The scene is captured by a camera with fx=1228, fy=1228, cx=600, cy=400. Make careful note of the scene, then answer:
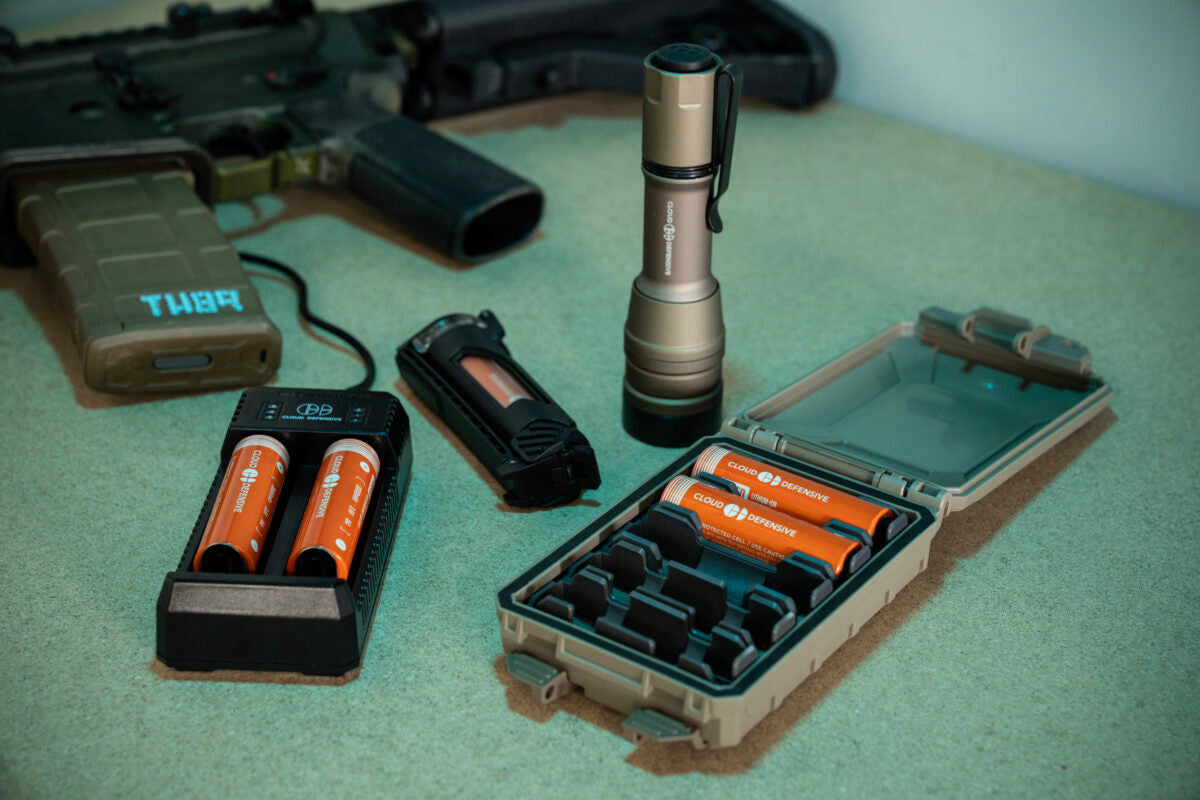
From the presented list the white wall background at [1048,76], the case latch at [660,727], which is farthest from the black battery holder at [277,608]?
the white wall background at [1048,76]

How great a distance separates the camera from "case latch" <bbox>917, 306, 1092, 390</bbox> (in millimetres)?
1865

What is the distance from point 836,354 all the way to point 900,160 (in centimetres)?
87

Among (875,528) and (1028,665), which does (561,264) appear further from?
(1028,665)

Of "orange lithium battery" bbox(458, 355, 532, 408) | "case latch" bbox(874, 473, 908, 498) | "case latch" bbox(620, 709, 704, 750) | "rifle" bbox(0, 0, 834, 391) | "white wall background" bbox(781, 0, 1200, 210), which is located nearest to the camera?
"case latch" bbox(620, 709, 704, 750)

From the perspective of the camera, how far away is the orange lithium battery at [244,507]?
1.46 m

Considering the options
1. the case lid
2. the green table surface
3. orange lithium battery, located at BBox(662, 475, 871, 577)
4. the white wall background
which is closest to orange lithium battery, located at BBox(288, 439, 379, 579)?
the green table surface

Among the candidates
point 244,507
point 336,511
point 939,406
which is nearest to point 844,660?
point 939,406

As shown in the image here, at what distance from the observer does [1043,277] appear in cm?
236

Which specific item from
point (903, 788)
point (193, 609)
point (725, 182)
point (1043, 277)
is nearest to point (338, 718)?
point (193, 609)

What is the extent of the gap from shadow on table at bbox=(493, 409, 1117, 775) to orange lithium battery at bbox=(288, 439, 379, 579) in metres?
0.23

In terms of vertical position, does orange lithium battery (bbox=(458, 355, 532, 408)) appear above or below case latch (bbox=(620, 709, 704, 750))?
above

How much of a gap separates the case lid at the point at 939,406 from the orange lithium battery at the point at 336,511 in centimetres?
51

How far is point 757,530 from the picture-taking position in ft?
4.90

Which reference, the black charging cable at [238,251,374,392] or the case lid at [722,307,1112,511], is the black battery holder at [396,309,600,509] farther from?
the case lid at [722,307,1112,511]
